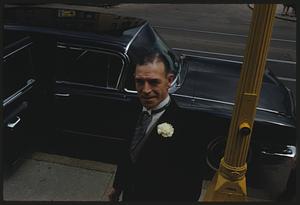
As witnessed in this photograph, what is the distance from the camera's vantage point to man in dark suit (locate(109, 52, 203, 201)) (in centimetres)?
310

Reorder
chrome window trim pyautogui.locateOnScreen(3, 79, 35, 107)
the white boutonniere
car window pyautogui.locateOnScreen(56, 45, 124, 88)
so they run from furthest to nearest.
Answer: car window pyautogui.locateOnScreen(56, 45, 124, 88) → chrome window trim pyautogui.locateOnScreen(3, 79, 35, 107) → the white boutonniere

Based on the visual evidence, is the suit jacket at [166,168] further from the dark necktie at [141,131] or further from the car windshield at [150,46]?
the car windshield at [150,46]

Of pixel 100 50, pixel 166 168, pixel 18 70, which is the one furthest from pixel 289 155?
pixel 18 70

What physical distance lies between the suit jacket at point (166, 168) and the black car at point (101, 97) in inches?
42.7

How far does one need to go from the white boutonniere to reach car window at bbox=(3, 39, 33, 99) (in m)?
2.21

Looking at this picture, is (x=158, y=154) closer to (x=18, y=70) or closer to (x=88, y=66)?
(x=88, y=66)

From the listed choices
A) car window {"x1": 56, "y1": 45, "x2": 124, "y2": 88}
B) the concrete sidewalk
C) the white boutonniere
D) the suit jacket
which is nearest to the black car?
car window {"x1": 56, "y1": 45, "x2": 124, "y2": 88}

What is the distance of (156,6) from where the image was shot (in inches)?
642

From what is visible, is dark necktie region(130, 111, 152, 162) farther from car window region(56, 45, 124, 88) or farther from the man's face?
car window region(56, 45, 124, 88)

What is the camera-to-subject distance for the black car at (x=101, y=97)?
421 centimetres

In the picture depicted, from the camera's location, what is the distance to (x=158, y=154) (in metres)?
3.13

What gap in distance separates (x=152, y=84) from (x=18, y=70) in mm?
2095

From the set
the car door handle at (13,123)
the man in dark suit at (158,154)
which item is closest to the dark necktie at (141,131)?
the man in dark suit at (158,154)

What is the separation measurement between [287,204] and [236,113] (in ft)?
6.58
